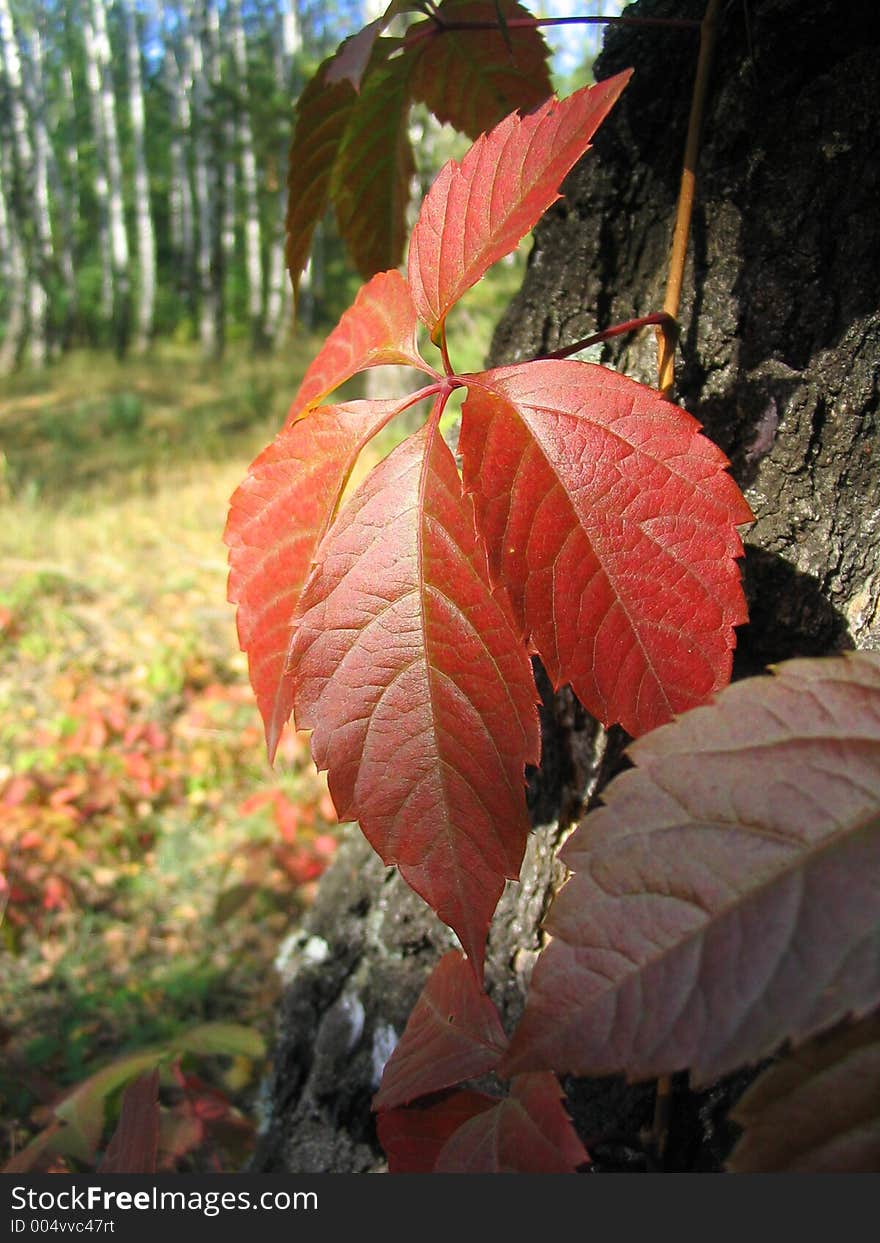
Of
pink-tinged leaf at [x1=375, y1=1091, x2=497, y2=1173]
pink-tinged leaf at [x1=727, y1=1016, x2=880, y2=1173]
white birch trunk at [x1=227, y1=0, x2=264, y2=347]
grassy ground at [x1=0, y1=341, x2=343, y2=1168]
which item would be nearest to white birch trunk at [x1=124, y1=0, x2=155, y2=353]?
white birch trunk at [x1=227, y1=0, x2=264, y2=347]

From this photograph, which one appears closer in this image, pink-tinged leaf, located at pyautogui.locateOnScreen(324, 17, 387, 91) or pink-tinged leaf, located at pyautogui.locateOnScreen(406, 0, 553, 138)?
pink-tinged leaf, located at pyautogui.locateOnScreen(324, 17, 387, 91)

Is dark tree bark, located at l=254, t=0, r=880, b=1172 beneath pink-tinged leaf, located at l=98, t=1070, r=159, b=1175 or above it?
above

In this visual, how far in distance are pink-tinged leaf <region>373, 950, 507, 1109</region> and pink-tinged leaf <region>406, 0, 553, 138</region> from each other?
28.5 inches

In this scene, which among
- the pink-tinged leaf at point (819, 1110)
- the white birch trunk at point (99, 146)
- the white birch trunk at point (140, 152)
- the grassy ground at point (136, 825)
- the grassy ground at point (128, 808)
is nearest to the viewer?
the pink-tinged leaf at point (819, 1110)

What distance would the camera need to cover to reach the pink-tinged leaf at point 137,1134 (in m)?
0.65

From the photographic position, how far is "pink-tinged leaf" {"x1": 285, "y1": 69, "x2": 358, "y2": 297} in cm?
78

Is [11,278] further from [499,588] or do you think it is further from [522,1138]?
[522,1138]

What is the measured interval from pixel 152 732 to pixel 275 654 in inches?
106

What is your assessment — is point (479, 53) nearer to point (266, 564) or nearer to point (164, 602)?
point (266, 564)

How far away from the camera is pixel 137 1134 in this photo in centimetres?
68

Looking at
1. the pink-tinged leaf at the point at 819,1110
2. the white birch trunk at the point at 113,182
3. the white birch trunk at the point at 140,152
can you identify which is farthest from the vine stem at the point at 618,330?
the white birch trunk at the point at 140,152

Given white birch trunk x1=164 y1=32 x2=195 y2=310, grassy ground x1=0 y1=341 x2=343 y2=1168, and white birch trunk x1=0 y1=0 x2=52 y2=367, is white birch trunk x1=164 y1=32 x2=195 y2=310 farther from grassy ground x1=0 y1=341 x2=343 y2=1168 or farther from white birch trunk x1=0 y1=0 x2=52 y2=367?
grassy ground x1=0 y1=341 x2=343 y2=1168

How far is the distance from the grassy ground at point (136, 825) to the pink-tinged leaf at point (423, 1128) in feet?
1.65

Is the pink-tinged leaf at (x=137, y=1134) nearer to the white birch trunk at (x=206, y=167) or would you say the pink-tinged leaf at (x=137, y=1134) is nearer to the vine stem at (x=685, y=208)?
the vine stem at (x=685, y=208)
